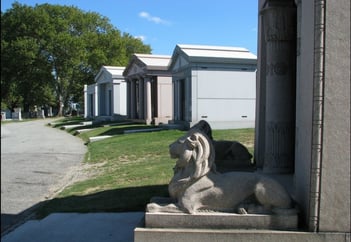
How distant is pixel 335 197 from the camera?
3844 millimetres

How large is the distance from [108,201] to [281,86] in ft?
11.8

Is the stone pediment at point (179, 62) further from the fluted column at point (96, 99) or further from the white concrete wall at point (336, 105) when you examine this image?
the fluted column at point (96, 99)

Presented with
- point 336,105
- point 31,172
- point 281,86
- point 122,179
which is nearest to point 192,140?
point 336,105

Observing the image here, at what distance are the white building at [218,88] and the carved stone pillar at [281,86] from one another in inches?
513

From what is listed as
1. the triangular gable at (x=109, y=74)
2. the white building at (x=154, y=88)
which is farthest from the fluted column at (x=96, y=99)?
the white building at (x=154, y=88)

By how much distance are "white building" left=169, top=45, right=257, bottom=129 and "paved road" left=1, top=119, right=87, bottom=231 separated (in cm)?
556

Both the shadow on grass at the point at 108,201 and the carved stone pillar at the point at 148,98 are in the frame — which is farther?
the carved stone pillar at the point at 148,98

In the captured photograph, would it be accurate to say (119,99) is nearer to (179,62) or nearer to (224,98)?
(179,62)

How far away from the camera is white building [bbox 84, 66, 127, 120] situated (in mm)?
33031

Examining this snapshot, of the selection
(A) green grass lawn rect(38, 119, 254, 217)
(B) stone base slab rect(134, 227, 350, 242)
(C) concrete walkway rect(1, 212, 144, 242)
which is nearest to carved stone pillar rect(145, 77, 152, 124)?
(A) green grass lawn rect(38, 119, 254, 217)

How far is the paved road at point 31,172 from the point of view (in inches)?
309

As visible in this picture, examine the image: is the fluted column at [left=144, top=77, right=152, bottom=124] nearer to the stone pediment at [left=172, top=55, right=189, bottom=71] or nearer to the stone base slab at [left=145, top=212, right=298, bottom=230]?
the stone pediment at [left=172, top=55, right=189, bottom=71]

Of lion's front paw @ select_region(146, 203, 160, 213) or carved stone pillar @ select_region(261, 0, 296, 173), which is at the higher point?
carved stone pillar @ select_region(261, 0, 296, 173)

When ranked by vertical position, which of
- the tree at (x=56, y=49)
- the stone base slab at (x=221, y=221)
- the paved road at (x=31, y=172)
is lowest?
the paved road at (x=31, y=172)
